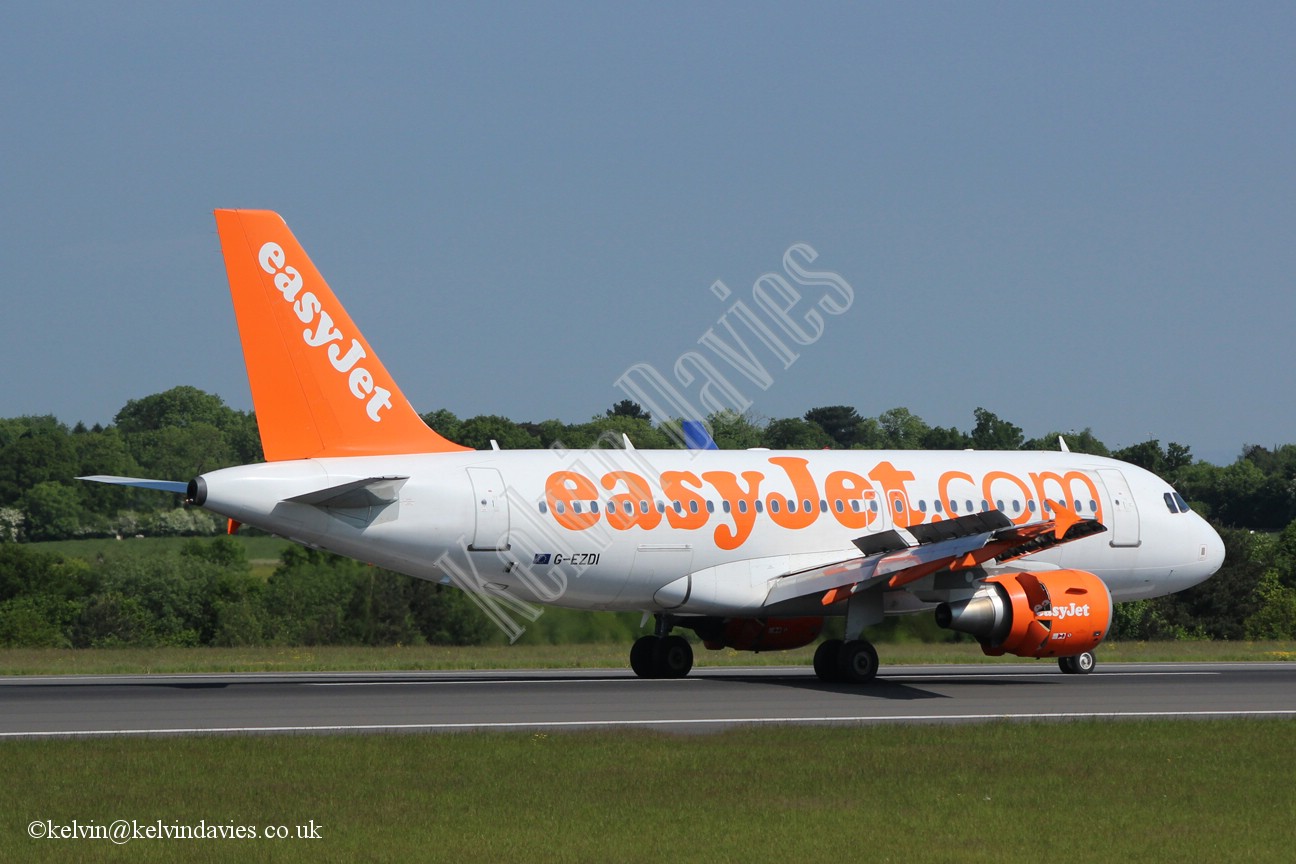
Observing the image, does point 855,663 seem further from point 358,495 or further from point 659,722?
point 358,495

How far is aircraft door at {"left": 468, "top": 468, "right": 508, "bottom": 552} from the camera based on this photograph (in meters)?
28.4

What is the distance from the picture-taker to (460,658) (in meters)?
41.8

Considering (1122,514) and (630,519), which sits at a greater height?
(1122,514)

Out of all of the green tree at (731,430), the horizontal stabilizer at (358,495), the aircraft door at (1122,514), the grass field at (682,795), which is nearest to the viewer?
the grass field at (682,795)

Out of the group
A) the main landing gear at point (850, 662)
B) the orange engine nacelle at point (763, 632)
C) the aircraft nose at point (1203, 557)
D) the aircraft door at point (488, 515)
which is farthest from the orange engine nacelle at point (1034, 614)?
the aircraft door at point (488, 515)

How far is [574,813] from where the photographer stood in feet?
49.4

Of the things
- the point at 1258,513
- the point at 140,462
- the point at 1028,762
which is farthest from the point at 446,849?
the point at 1258,513

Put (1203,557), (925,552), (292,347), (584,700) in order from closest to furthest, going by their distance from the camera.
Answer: (584,700) < (292,347) < (925,552) < (1203,557)

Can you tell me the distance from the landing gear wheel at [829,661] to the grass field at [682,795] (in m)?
8.40

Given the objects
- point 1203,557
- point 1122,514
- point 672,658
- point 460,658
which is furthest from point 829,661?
point 460,658

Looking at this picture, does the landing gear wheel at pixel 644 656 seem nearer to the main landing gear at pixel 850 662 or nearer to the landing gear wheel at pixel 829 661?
the landing gear wheel at pixel 829 661

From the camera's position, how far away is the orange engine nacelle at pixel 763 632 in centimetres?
3133

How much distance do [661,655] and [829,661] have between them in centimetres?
345

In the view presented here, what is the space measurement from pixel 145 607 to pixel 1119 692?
1753 inches
